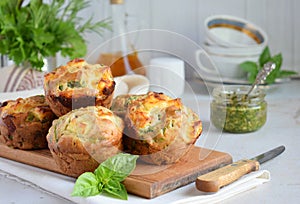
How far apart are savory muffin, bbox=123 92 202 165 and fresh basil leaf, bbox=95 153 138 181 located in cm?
7

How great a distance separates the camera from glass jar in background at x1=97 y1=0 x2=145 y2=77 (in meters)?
1.64

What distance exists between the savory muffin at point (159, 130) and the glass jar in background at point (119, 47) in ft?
1.41

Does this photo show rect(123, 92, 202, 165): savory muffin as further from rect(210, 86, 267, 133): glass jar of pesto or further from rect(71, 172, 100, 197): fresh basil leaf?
rect(210, 86, 267, 133): glass jar of pesto

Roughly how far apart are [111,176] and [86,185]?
49 millimetres

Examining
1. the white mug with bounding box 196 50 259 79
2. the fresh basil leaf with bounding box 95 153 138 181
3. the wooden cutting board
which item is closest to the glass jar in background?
the white mug with bounding box 196 50 259 79

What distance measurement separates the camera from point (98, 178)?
1.01 m

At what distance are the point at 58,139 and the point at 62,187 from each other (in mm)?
88

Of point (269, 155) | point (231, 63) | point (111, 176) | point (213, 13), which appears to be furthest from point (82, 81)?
point (213, 13)

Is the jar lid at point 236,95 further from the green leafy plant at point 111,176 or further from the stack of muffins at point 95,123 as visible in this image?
the green leafy plant at point 111,176

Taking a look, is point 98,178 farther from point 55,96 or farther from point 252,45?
point 252,45

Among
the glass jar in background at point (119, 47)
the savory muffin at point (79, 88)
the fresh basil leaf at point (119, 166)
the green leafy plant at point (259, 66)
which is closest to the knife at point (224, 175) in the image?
the fresh basil leaf at point (119, 166)

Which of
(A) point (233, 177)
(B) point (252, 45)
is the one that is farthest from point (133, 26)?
(A) point (233, 177)

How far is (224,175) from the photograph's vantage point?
1.04 m

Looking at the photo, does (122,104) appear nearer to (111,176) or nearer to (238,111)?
(111,176)
